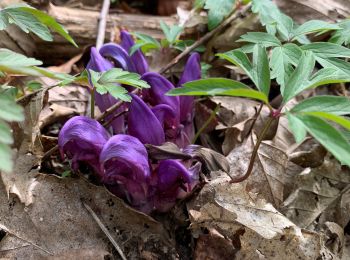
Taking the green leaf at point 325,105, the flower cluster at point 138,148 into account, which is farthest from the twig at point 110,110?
the green leaf at point 325,105

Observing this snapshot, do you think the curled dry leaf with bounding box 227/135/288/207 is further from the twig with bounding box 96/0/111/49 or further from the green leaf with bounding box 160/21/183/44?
the twig with bounding box 96/0/111/49

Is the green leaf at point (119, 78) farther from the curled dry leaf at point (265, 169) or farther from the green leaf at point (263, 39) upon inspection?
the curled dry leaf at point (265, 169)

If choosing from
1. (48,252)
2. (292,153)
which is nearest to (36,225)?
(48,252)

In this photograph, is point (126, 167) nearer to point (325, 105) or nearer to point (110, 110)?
point (110, 110)

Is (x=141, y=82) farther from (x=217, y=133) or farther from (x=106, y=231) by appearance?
(x=217, y=133)

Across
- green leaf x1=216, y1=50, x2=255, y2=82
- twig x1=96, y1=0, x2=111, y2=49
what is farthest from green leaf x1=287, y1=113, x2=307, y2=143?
twig x1=96, y1=0, x2=111, y2=49

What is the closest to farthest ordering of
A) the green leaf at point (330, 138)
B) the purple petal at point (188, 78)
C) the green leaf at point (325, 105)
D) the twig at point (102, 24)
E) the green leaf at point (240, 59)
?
1. the green leaf at point (330, 138)
2. the green leaf at point (325, 105)
3. the green leaf at point (240, 59)
4. the purple petal at point (188, 78)
5. the twig at point (102, 24)
